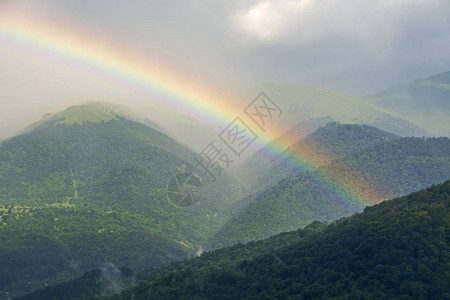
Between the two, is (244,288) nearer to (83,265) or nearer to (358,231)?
(358,231)

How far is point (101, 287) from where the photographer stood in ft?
322

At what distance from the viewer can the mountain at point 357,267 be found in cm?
5884

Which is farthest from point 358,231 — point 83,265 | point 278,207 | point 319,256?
point 278,207

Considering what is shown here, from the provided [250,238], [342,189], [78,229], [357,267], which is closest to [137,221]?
[78,229]

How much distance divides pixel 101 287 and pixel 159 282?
21686mm

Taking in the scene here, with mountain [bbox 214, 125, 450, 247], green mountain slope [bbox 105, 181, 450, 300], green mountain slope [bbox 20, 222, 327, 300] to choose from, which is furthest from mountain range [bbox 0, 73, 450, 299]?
mountain [bbox 214, 125, 450, 247]

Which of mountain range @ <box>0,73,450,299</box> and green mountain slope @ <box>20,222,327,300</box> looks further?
green mountain slope @ <box>20,222,327,300</box>

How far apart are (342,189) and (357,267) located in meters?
118

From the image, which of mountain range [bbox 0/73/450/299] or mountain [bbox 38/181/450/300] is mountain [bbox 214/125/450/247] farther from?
mountain [bbox 38/181/450/300]

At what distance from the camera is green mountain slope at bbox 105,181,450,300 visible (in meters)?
58.8

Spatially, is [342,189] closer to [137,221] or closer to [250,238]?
[250,238]

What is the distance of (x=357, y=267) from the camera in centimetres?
6525

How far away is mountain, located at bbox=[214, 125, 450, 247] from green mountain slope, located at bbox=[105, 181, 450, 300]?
239 ft

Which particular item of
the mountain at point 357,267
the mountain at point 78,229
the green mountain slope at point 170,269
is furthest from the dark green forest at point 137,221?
the mountain at point 357,267
